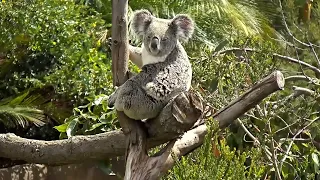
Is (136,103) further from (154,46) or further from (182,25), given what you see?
(182,25)

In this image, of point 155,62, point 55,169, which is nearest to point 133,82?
point 155,62

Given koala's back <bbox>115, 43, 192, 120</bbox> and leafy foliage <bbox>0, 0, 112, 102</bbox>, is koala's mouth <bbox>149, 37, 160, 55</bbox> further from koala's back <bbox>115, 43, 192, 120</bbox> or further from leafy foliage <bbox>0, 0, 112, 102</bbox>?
leafy foliage <bbox>0, 0, 112, 102</bbox>

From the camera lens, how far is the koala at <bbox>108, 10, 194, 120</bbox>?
3.51 m

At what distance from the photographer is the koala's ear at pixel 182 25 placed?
12.2 feet

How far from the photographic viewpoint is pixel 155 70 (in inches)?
143

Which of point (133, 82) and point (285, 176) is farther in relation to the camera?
point (285, 176)

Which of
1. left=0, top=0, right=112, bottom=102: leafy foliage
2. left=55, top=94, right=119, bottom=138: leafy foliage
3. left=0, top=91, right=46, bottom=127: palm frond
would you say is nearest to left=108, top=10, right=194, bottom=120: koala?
left=55, top=94, right=119, bottom=138: leafy foliage

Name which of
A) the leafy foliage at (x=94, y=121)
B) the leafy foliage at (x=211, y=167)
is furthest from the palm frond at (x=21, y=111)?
the leafy foliage at (x=211, y=167)

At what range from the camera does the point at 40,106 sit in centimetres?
567

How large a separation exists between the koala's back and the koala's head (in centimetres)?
8

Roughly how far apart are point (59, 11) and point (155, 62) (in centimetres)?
232

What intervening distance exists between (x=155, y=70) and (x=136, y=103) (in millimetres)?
274

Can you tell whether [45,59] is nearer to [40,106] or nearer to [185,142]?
[40,106]

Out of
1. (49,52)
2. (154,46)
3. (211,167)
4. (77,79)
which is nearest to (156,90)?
(154,46)
